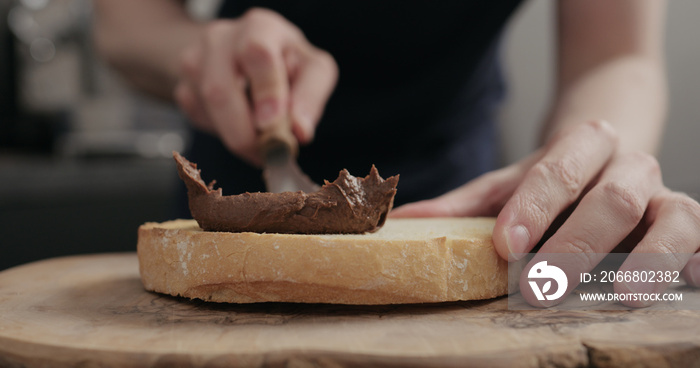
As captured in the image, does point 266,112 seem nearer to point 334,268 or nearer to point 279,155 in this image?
point 279,155

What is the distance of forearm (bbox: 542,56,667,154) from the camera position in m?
2.00

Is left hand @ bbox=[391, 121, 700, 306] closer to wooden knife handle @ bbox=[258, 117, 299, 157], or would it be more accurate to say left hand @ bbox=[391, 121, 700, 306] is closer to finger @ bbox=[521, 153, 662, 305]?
finger @ bbox=[521, 153, 662, 305]

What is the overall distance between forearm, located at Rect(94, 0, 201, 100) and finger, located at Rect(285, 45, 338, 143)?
0.71 metres

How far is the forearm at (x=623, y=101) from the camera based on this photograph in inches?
78.9

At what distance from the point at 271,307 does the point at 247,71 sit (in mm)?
944

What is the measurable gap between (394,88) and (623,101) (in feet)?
3.40

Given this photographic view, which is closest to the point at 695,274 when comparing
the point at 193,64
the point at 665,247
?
the point at 665,247

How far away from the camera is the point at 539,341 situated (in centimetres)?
100

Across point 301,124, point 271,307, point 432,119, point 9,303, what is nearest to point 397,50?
point 432,119

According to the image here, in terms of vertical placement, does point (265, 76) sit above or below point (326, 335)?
above

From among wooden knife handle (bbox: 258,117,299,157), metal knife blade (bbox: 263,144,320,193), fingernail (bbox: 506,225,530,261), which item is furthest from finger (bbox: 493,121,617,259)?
wooden knife handle (bbox: 258,117,299,157)

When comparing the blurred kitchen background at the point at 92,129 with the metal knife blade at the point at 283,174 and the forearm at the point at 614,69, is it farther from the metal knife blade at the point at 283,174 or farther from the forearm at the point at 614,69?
the metal knife blade at the point at 283,174

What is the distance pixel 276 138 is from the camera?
1.91 meters

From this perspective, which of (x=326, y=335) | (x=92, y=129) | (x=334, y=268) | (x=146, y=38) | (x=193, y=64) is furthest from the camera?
(x=92, y=129)
